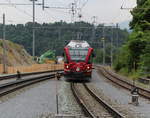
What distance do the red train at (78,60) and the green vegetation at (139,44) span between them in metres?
6.13

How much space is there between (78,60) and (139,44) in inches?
434

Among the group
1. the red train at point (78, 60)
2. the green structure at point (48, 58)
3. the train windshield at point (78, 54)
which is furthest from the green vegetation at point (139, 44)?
the green structure at point (48, 58)

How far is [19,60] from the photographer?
81375 millimetres

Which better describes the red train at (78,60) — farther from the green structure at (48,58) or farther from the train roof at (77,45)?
the green structure at (48,58)

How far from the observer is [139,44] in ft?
123

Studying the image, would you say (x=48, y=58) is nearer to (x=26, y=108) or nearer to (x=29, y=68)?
(x=29, y=68)

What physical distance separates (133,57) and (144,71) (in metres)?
8.95

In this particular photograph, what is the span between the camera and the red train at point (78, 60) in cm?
2916

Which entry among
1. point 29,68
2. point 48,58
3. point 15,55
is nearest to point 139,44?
point 29,68

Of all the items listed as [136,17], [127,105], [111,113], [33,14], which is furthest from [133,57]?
[111,113]

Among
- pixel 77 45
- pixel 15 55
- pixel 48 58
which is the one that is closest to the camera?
pixel 77 45

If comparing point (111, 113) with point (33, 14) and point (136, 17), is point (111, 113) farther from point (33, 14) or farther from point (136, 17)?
point (33, 14)

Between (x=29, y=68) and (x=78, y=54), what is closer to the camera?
(x=78, y=54)

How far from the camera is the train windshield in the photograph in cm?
2966
